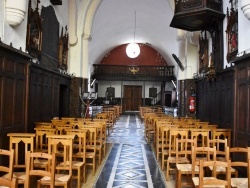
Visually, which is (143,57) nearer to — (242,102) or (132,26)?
(132,26)

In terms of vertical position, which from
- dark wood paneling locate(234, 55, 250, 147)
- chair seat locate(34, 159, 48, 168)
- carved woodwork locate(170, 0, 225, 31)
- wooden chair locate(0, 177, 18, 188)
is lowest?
chair seat locate(34, 159, 48, 168)

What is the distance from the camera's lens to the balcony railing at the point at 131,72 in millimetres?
23156

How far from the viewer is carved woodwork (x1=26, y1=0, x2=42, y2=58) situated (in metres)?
7.43

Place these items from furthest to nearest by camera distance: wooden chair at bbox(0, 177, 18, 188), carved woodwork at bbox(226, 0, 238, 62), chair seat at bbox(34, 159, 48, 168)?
carved woodwork at bbox(226, 0, 238, 62) → chair seat at bbox(34, 159, 48, 168) → wooden chair at bbox(0, 177, 18, 188)

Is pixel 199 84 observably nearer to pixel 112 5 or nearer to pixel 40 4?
pixel 40 4

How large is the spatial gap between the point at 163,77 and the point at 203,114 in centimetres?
1285

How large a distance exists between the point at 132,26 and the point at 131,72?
14.6ft

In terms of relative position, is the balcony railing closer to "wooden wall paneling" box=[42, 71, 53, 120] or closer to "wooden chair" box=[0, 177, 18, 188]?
"wooden wall paneling" box=[42, 71, 53, 120]

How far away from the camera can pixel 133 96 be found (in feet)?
87.0

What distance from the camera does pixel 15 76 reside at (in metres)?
5.90

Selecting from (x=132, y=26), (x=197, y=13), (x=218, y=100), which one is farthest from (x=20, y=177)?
(x=132, y=26)

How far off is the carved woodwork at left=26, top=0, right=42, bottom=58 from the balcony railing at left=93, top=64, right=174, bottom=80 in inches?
585

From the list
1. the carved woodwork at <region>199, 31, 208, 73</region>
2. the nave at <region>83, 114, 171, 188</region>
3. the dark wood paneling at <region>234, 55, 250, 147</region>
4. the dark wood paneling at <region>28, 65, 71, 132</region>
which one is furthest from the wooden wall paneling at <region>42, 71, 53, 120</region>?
the carved woodwork at <region>199, 31, 208, 73</region>

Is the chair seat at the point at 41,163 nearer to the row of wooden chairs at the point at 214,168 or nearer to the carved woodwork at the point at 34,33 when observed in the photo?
the row of wooden chairs at the point at 214,168
